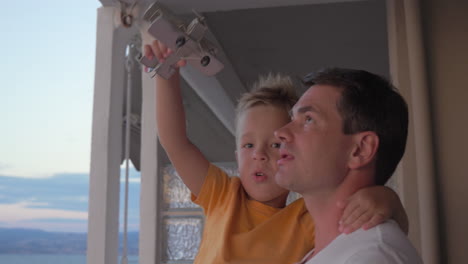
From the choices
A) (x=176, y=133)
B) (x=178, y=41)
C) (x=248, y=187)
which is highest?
(x=178, y=41)

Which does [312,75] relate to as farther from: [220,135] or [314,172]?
[220,135]

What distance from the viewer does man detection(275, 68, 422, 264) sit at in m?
0.85

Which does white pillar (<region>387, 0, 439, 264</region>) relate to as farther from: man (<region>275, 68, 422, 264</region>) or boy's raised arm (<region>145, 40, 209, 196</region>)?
boy's raised arm (<region>145, 40, 209, 196</region>)

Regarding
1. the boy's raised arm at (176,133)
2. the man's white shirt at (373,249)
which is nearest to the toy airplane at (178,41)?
the boy's raised arm at (176,133)

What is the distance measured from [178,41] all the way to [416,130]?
78 centimetres

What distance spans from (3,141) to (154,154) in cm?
289

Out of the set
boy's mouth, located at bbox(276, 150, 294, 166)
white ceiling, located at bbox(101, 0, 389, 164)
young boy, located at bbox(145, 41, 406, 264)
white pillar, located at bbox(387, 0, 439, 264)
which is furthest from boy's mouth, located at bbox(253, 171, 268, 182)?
white ceiling, located at bbox(101, 0, 389, 164)

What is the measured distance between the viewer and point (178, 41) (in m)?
0.91

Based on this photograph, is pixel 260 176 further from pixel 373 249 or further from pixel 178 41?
pixel 373 249

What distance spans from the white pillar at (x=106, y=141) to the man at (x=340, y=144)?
78cm

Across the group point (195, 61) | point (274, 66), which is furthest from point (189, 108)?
point (195, 61)

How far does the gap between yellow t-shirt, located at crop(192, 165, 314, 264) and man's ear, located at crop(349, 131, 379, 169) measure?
0.38 meters

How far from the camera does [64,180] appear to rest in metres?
4.74

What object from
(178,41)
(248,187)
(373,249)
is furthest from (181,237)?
(373,249)
